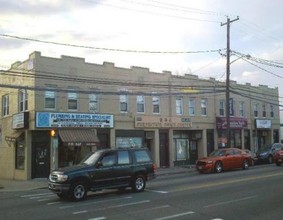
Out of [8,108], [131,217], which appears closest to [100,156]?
[131,217]

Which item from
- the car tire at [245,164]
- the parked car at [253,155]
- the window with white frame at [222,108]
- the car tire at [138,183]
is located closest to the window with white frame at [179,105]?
the window with white frame at [222,108]

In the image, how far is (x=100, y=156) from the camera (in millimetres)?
17000

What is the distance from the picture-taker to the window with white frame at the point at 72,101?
29.0 meters

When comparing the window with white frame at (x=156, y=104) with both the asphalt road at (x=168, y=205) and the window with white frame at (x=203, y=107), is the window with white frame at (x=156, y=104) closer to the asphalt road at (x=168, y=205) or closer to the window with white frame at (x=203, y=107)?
the window with white frame at (x=203, y=107)

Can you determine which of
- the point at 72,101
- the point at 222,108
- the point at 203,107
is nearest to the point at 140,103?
the point at 72,101

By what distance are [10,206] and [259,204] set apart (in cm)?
832

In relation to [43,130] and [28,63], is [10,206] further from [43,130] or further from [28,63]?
[28,63]

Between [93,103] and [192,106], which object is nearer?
[93,103]

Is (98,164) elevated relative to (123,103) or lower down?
lower down

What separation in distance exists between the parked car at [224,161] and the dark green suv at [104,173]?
31.9 feet

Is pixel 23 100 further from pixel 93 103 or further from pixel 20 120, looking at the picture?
pixel 93 103

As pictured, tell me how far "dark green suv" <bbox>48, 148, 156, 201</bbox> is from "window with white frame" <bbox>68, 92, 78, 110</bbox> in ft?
37.3

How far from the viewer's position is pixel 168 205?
13.9m

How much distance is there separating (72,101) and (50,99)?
1.63 m
